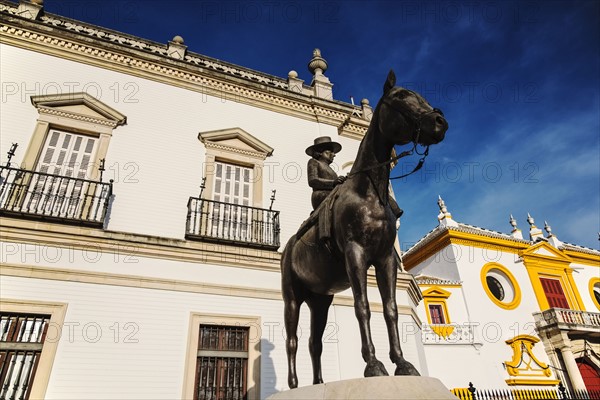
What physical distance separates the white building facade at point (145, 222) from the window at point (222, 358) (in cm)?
3

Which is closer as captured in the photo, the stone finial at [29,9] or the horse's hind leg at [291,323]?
the horse's hind leg at [291,323]

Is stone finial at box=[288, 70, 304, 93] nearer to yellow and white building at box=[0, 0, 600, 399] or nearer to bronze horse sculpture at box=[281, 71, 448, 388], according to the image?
yellow and white building at box=[0, 0, 600, 399]

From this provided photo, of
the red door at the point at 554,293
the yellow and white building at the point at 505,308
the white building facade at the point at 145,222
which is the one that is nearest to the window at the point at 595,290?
the yellow and white building at the point at 505,308

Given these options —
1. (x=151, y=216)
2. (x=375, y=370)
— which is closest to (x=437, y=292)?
(x=151, y=216)

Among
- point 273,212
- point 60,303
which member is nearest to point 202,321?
point 60,303

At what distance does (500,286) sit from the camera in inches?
776

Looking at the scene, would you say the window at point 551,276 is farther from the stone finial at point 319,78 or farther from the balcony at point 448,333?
the stone finial at point 319,78

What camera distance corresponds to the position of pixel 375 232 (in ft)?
10.6

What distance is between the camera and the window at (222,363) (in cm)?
752

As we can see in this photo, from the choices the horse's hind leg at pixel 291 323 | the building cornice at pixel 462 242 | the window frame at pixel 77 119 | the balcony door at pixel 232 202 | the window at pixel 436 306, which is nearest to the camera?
the horse's hind leg at pixel 291 323

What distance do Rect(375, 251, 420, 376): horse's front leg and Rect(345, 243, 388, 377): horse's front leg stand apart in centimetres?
16

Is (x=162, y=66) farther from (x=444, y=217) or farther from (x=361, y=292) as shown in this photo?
(x=444, y=217)

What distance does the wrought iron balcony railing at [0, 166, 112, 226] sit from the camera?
7.69 meters

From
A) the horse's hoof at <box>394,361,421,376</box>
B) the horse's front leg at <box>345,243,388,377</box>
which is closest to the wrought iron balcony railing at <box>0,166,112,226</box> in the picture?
the horse's front leg at <box>345,243,388,377</box>
